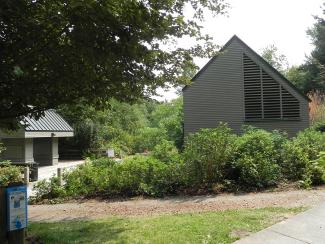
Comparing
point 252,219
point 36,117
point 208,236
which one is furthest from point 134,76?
point 252,219

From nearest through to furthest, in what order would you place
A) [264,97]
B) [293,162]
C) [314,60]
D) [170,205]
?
[170,205] → [293,162] → [264,97] → [314,60]

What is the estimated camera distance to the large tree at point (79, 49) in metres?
4.57

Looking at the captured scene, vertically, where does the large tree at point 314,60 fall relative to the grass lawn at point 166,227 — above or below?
above

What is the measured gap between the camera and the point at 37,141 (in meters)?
28.3

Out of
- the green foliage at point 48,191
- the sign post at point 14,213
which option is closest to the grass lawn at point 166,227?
the sign post at point 14,213

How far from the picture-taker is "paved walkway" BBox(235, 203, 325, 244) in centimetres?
566

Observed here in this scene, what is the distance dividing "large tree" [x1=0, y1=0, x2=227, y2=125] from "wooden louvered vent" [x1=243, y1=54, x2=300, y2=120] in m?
19.3

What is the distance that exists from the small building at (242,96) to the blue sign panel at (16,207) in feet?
67.7

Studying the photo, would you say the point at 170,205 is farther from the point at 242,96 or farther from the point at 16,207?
the point at 242,96

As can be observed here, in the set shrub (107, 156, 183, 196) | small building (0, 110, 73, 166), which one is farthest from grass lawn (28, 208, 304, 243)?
small building (0, 110, 73, 166)

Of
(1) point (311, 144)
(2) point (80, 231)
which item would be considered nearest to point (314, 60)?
(1) point (311, 144)

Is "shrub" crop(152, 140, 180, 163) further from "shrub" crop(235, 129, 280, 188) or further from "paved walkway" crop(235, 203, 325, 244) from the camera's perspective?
"paved walkway" crop(235, 203, 325, 244)

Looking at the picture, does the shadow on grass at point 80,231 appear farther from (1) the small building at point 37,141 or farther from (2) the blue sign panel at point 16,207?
(1) the small building at point 37,141

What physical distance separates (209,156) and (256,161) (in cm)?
129
